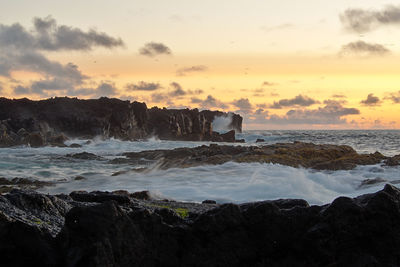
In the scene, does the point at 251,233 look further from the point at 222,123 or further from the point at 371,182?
the point at 222,123

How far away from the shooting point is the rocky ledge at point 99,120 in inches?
2685

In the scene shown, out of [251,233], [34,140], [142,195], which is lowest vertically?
[142,195]

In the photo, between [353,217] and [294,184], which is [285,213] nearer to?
[353,217]

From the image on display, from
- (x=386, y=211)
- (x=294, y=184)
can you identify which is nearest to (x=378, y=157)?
(x=294, y=184)

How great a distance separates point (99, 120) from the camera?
7331cm

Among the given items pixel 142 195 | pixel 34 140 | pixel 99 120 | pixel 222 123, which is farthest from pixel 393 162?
pixel 222 123

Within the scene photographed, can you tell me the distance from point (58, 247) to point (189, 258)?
149 cm

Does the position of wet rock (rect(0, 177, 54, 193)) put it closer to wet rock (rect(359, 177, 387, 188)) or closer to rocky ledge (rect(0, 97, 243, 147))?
wet rock (rect(359, 177, 387, 188))

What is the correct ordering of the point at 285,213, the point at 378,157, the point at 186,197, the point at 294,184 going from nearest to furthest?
the point at 285,213, the point at 186,197, the point at 294,184, the point at 378,157

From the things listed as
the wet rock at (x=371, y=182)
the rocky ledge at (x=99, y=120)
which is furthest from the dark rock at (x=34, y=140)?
the wet rock at (x=371, y=182)

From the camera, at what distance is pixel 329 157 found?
76.7 ft

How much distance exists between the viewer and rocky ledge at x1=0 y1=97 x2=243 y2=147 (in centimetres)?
6819

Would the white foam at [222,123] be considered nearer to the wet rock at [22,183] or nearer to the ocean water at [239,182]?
the ocean water at [239,182]

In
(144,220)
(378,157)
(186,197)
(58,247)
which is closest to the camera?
(58,247)
